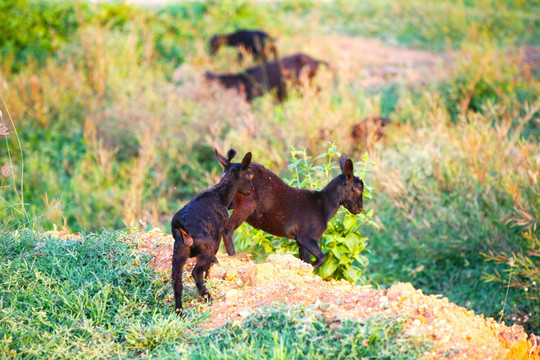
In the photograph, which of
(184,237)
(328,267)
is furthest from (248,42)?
(184,237)

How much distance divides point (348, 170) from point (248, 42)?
30.9ft

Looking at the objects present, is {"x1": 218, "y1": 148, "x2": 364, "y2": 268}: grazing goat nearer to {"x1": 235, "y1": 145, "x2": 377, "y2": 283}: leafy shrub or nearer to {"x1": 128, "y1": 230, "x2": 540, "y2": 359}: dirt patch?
{"x1": 235, "y1": 145, "x2": 377, "y2": 283}: leafy shrub

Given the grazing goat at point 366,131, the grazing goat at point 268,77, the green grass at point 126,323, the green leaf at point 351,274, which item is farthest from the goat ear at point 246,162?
the grazing goat at point 268,77

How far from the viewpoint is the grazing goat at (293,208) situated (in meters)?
4.89

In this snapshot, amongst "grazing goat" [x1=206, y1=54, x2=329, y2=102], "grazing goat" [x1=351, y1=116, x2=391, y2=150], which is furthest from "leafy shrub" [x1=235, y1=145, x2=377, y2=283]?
"grazing goat" [x1=206, y1=54, x2=329, y2=102]

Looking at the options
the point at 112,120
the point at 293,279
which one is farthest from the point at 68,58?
the point at 293,279

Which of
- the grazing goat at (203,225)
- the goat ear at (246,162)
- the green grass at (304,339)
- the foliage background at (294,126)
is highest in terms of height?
the goat ear at (246,162)

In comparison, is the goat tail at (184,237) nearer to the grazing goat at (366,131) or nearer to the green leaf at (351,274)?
the green leaf at (351,274)

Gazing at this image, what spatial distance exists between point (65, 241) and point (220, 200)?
1279mm

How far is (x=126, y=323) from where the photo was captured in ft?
12.6

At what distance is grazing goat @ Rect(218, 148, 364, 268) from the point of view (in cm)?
489

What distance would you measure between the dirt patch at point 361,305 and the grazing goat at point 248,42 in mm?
9542

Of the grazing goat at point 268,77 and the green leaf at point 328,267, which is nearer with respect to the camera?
the green leaf at point 328,267

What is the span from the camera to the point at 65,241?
4.75 m
